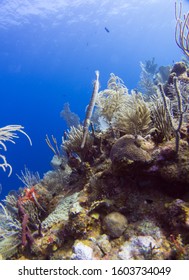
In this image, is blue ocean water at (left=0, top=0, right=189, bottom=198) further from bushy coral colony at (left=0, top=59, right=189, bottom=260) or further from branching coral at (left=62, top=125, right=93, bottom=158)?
bushy coral colony at (left=0, top=59, right=189, bottom=260)

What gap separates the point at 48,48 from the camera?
58719 millimetres

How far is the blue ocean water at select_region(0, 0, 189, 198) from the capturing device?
123 feet

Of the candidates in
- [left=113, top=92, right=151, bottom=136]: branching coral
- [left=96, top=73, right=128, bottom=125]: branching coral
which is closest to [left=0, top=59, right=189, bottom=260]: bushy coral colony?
[left=113, top=92, right=151, bottom=136]: branching coral

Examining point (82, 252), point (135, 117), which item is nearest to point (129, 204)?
point (82, 252)

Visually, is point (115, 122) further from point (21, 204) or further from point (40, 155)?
point (40, 155)

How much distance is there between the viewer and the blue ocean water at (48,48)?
37.3 m

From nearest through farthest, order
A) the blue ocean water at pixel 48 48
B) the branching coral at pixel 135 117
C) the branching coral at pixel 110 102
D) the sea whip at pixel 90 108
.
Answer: the branching coral at pixel 135 117 < the sea whip at pixel 90 108 < the branching coral at pixel 110 102 < the blue ocean water at pixel 48 48

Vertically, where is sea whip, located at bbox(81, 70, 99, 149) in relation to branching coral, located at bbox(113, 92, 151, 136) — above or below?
above

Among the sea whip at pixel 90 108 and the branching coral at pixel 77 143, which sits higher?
the sea whip at pixel 90 108

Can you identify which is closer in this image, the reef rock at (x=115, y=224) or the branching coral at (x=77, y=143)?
the reef rock at (x=115, y=224)

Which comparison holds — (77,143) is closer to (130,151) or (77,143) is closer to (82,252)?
(130,151)

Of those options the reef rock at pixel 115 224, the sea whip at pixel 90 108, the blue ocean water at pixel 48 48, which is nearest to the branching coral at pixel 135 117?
the sea whip at pixel 90 108

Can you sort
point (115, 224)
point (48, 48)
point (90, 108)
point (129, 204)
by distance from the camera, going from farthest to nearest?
point (48, 48) → point (90, 108) → point (129, 204) → point (115, 224)

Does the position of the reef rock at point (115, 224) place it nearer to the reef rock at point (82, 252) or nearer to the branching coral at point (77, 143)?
the reef rock at point (82, 252)
